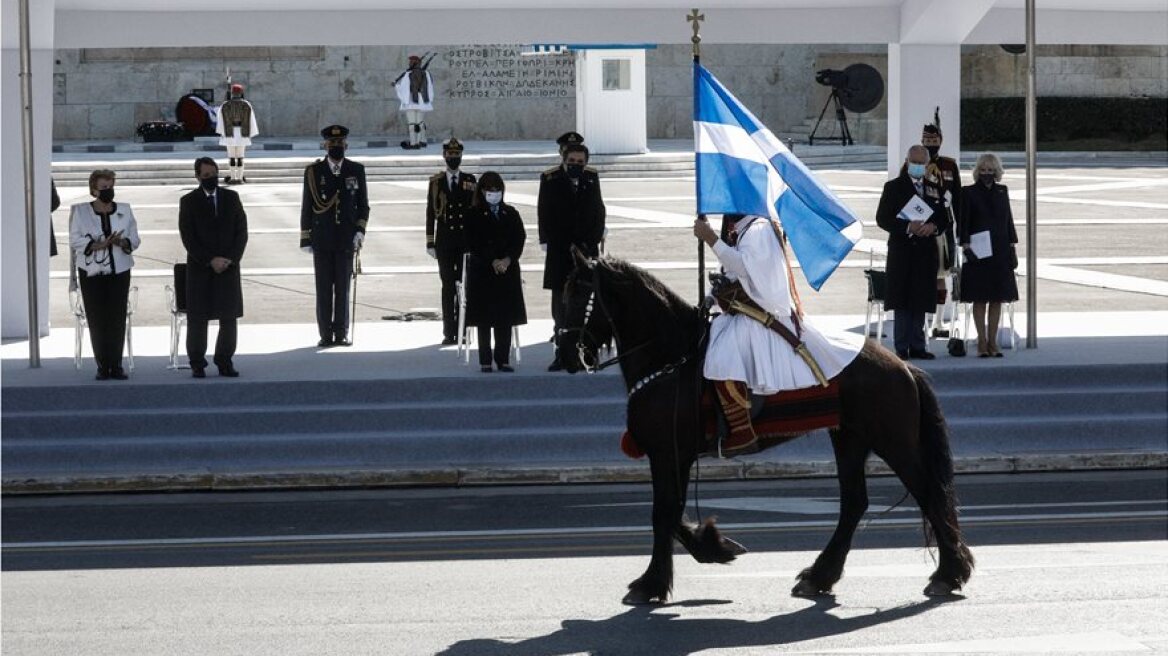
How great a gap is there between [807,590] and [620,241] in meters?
16.9

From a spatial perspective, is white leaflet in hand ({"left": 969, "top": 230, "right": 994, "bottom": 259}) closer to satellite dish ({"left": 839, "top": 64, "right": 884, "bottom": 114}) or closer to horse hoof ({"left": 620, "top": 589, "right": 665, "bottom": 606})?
horse hoof ({"left": 620, "top": 589, "right": 665, "bottom": 606})

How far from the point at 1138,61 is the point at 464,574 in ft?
136

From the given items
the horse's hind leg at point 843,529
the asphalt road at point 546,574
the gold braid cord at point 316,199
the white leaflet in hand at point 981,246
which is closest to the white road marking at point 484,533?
the asphalt road at point 546,574

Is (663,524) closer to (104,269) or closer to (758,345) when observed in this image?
(758,345)

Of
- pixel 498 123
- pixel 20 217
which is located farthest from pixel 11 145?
pixel 498 123

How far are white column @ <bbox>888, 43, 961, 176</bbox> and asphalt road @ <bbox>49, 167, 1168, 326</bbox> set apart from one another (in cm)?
258

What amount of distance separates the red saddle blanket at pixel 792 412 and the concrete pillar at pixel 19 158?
8.83 m

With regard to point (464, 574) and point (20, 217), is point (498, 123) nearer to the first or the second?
point (20, 217)

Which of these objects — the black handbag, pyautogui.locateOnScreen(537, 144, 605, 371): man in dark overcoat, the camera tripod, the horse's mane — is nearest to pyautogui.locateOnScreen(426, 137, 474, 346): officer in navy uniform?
pyautogui.locateOnScreen(537, 144, 605, 371): man in dark overcoat

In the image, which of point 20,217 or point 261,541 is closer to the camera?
point 261,541

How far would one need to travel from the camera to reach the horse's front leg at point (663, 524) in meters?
9.34

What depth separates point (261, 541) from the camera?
11516 mm

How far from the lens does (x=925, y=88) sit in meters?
17.6

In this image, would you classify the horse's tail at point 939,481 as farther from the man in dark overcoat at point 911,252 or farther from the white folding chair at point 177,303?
the white folding chair at point 177,303
